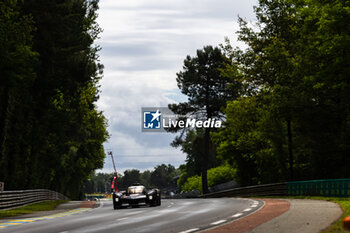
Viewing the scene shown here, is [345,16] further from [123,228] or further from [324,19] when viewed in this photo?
[123,228]

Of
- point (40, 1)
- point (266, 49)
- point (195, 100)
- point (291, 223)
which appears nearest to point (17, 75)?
point (40, 1)

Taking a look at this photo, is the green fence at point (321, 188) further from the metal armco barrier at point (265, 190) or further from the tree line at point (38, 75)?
the tree line at point (38, 75)

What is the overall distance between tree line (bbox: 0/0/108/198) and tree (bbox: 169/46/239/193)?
1553 cm

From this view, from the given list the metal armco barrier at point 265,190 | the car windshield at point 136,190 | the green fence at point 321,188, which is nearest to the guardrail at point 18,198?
the car windshield at point 136,190

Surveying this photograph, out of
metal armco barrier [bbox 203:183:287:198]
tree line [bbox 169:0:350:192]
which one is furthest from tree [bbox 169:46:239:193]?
metal armco barrier [bbox 203:183:287:198]

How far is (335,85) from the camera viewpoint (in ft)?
98.5

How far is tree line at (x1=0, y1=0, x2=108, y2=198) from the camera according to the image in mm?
30984

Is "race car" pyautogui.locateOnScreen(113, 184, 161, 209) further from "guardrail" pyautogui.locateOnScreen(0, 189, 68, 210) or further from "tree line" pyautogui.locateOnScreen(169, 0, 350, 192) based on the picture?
"tree line" pyautogui.locateOnScreen(169, 0, 350, 192)

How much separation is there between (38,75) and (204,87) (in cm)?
2718

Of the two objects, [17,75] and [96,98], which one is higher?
[96,98]

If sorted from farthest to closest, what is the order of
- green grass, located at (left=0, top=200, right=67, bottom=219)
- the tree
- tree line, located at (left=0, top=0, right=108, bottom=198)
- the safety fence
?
the tree
tree line, located at (left=0, top=0, right=108, bottom=198)
the safety fence
green grass, located at (left=0, top=200, right=67, bottom=219)

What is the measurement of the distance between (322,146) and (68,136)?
2696cm

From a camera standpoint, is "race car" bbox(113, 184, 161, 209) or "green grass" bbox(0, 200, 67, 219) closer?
"green grass" bbox(0, 200, 67, 219)

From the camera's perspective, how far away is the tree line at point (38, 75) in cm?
3098
